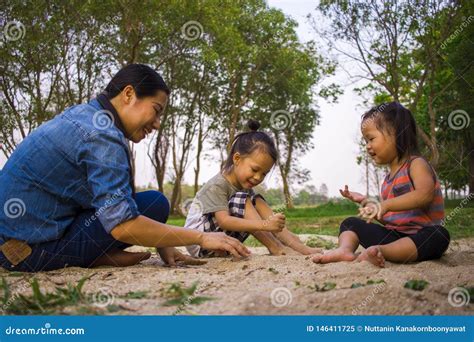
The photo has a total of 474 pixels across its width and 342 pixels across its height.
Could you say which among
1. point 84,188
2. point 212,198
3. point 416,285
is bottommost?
point 416,285

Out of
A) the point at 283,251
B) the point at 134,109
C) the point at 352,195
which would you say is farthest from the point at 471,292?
the point at 134,109

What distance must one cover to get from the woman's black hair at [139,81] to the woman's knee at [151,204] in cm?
73

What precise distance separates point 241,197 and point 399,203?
127 cm

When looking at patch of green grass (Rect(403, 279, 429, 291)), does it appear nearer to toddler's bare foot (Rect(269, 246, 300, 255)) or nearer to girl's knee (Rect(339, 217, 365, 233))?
girl's knee (Rect(339, 217, 365, 233))

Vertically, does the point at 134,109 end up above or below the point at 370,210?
above

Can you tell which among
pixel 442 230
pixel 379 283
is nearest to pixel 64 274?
pixel 379 283

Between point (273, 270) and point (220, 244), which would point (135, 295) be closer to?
point (220, 244)

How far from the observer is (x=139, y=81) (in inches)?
125

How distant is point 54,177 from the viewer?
3.01m

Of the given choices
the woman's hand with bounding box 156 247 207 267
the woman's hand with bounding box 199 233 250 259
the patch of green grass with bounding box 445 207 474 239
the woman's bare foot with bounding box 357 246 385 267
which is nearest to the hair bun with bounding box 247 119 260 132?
the woman's hand with bounding box 156 247 207 267

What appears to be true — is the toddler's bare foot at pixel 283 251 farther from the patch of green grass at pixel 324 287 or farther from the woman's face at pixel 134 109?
the patch of green grass at pixel 324 287

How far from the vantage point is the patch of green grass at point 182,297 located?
88.2 inches

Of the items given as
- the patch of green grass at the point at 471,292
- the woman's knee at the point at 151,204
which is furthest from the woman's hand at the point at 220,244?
the patch of green grass at the point at 471,292

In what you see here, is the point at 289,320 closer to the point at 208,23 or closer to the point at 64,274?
the point at 64,274
